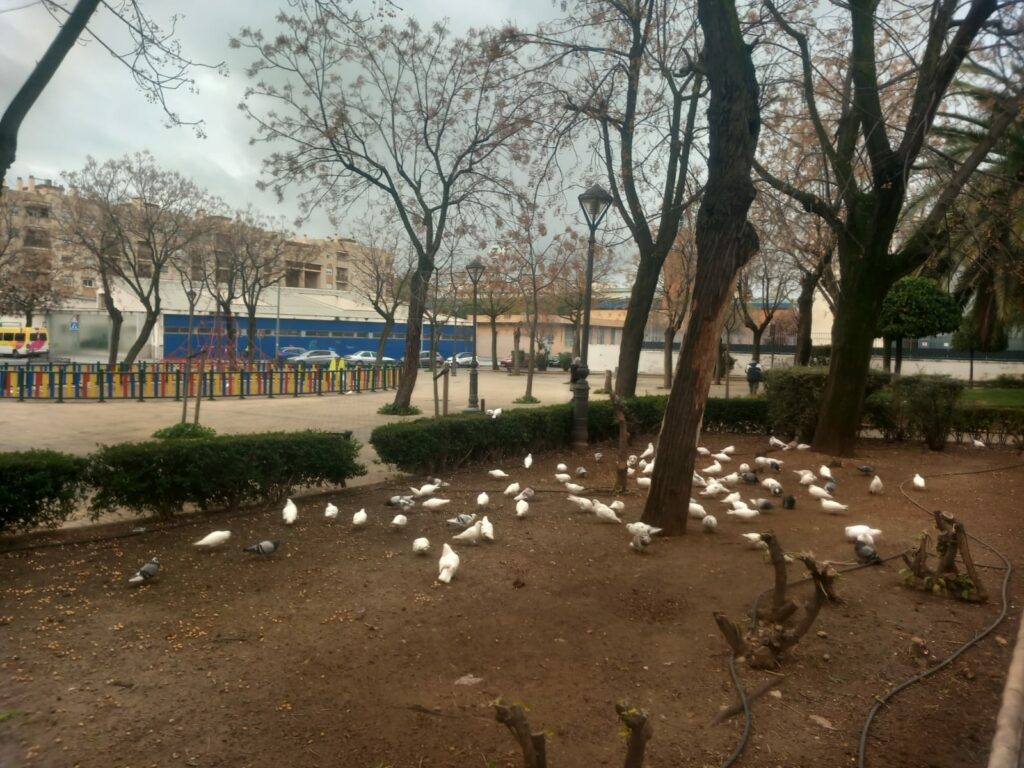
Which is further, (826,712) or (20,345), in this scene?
(20,345)

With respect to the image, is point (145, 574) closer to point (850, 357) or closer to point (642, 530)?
point (642, 530)

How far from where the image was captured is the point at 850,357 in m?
11.4

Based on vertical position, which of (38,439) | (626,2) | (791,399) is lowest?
(38,439)

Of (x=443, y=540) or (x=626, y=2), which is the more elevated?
(x=626, y=2)

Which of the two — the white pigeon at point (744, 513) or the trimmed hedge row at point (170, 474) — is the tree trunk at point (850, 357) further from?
the trimmed hedge row at point (170, 474)

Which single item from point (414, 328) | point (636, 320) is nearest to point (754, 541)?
point (636, 320)

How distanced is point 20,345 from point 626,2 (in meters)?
43.3

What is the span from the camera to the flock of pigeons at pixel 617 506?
19.5 ft

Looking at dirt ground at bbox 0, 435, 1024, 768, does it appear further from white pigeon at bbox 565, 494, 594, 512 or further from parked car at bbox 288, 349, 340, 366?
parked car at bbox 288, 349, 340, 366

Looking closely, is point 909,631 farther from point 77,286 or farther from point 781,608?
point 77,286

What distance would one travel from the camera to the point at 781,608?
4457 millimetres

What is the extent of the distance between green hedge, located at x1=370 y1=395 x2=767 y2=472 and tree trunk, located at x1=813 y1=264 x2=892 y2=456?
9.08 ft

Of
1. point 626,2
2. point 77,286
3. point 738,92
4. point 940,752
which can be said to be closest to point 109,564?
point 940,752

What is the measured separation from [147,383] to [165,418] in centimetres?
546
